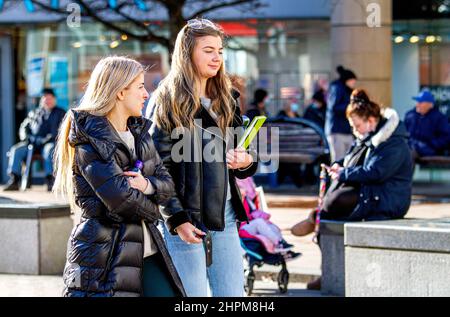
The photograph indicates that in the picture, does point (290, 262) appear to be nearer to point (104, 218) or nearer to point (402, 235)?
point (402, 235)

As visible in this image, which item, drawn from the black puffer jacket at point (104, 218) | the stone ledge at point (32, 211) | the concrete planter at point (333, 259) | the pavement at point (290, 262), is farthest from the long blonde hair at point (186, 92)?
the stone ledge at point (32, 211)

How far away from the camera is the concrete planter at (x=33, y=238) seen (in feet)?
34.0

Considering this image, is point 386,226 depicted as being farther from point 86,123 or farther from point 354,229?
point 86,123

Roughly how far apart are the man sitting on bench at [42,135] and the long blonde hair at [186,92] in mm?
11607

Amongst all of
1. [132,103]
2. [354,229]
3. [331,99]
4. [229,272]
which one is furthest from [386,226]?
[331,99]

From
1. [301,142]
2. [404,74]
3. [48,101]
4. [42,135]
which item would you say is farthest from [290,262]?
[404,74]

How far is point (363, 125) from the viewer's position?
30.7 ft

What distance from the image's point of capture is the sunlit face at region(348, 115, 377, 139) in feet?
30.6

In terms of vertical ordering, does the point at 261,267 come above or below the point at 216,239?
below

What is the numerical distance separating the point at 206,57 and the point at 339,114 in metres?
10.8

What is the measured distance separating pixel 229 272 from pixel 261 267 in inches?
177

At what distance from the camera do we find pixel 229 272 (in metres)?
5.59

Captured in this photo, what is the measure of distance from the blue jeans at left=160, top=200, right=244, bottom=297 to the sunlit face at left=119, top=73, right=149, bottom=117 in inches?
26.4

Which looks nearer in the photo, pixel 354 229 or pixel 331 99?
pixel 354 229
